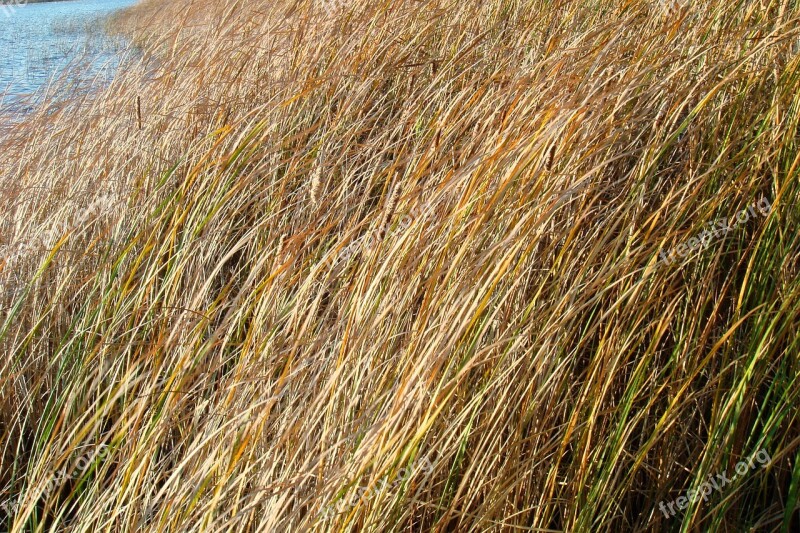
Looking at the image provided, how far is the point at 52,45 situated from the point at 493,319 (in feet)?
27.6

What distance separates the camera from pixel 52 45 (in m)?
8.36

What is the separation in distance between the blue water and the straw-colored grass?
1.85 meters

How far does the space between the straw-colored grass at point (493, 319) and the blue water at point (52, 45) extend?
1.85m

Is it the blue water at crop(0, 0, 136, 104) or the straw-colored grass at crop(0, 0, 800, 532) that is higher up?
the blue water at crop(0, 0, 136, 104)

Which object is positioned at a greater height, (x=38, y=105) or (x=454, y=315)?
(x=38, y=105)

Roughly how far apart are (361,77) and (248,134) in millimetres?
406

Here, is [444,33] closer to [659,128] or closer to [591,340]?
[659,128]

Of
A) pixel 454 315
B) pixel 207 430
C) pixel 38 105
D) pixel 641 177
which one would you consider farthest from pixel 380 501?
pixel 38 105

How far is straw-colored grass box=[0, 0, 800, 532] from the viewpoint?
136cm

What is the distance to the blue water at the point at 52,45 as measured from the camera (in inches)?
155

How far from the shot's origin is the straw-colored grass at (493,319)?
4.45 ft

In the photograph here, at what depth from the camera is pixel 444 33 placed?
2.58 meters

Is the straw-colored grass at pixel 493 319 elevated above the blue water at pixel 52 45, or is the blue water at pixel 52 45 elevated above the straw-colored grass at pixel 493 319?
the blue water at pixel 52 45

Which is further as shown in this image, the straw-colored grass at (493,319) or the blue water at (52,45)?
the blue water at (52,45)
